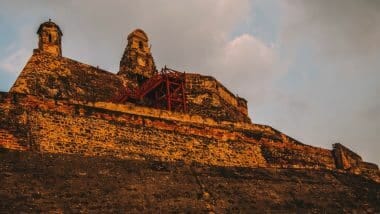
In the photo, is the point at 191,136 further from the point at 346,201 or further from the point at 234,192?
the point at 346,201

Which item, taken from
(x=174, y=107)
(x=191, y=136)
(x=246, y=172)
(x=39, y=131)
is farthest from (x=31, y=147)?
(x=174, y=107)

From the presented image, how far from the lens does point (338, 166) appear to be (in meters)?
18.5

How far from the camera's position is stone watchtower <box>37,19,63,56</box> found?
2013 centimetres

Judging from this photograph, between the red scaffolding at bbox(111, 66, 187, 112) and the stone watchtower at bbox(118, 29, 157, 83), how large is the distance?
314cm

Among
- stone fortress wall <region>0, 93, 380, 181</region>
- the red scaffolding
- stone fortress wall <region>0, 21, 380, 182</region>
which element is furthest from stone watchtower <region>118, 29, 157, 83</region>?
stone fortress wall <region>0, 93, 380, 181</region>

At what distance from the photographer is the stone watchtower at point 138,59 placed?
23.2 meters

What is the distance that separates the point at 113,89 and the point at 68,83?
7.47ft

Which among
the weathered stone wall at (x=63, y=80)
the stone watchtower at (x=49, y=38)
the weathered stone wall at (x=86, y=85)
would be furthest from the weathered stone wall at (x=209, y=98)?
the stone watchtower at (x=49, y=38)

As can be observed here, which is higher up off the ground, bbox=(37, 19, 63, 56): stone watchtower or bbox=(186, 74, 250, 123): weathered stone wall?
bbox=(37, 19, 63, 56): stone watchtower

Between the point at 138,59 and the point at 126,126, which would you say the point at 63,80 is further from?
the point at 126,126

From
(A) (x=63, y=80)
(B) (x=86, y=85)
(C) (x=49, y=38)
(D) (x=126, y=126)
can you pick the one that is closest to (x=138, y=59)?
(B) (x=86, y=85)

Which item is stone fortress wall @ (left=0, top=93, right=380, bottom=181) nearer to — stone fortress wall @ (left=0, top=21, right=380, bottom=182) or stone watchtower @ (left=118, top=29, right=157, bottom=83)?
stone fortress wall @ (left=0, top=21, right=380, bottom=182)

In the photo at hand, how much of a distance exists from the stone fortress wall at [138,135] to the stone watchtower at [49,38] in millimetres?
7606

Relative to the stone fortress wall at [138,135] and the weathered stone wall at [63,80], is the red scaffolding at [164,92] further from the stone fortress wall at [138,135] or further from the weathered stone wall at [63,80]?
the stone fortress wall at [138,135]
